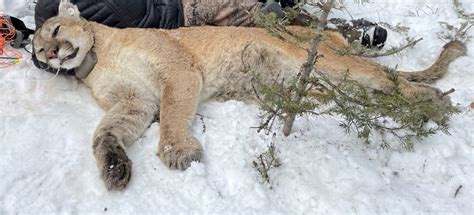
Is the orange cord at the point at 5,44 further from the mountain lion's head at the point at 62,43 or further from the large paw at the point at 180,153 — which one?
the large paw at the point at 180,153

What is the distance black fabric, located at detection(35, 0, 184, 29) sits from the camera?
5.32 meters

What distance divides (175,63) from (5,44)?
2036 millimetres

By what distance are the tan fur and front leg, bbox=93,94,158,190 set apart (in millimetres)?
14

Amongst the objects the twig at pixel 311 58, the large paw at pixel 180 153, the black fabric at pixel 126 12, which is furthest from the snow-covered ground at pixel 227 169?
the black fabric at pixel 126 12

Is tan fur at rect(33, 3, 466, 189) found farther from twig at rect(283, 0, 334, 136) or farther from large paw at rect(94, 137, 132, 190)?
twig at rect(283, 0, 334, 136)

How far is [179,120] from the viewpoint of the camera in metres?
4.17

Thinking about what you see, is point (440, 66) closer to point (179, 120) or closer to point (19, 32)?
point (179, 120)

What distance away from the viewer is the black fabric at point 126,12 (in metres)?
5.32

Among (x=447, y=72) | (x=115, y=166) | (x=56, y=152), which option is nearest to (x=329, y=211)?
(x=115, y=166)

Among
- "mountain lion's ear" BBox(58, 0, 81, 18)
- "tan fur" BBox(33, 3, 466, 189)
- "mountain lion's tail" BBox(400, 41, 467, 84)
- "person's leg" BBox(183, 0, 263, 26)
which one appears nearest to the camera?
"tan fur" BBox(33, 3, 466, 189)

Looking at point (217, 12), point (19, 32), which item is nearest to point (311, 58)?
point (217, 12)

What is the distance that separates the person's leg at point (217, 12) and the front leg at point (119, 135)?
4.84 feet

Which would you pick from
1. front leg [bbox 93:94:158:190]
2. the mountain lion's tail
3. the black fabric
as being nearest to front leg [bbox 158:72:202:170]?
front leg [bbox 93:94:158:190]

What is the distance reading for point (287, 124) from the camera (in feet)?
13.1
